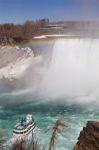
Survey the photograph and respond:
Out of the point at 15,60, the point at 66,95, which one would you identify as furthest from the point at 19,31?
the point at 66,95

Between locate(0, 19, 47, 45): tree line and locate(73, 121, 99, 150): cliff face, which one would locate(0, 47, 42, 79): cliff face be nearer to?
locate(0, 19, 47, 45): tree line

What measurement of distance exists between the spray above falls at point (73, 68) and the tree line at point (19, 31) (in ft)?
21.2

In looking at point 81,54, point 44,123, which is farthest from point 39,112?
point 81,54

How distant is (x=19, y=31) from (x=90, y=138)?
26.6 m

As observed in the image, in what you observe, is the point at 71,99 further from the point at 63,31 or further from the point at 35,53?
the point at 35,53

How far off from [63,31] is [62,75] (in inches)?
140

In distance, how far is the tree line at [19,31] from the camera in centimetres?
2864

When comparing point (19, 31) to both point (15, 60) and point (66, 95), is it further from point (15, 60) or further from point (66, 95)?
point (66, 95)

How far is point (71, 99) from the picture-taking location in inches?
592

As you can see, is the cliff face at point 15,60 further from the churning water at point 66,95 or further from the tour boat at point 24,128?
the tour boat at point 24,128

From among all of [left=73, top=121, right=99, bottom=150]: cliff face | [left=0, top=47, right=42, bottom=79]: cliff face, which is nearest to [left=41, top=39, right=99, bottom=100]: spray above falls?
Result: [left=0, top=47, right=42, bottom=79]: cliff face

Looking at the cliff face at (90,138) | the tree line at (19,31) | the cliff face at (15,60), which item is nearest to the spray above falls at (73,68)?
the cliff face at (15,60)

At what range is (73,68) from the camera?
21.1 meters

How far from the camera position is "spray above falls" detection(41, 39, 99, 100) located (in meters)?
18.2
